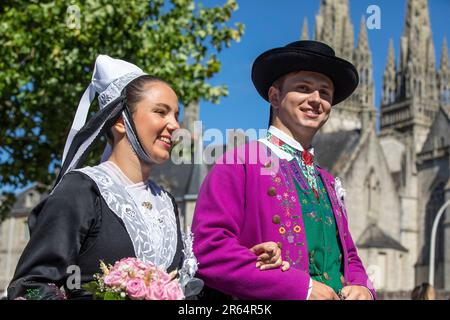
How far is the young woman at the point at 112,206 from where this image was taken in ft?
10.5

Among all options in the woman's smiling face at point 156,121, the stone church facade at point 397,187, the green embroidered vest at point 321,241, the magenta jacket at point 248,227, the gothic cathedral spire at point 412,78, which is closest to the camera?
the magenta jacket at point 248,227

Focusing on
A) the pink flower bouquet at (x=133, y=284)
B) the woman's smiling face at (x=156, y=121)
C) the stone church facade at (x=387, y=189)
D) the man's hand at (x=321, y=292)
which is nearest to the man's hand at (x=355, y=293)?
the man's hand at (x=321, y=292)

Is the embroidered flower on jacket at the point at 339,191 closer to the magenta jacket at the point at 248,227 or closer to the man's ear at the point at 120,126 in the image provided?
the magenta jacket at the point at 248,227

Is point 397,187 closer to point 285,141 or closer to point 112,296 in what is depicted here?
point 285,141

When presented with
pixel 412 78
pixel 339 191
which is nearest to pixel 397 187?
pixel 412 78

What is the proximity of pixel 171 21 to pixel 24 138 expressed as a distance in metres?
4.55

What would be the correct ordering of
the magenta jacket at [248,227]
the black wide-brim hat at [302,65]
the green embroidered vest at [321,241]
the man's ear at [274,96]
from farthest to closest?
the man's ear at [274,96]
the black wide-brim hat at [302,65]
the green embroidered vest at [321,241]
the magenta jacket at [248,227]

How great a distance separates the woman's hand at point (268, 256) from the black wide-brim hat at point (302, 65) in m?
1.10

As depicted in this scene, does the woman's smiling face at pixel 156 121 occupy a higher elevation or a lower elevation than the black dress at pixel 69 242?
higher

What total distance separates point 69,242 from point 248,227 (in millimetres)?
1044

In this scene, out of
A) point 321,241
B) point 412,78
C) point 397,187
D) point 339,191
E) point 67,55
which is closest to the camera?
point 321,241

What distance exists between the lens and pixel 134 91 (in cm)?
383
